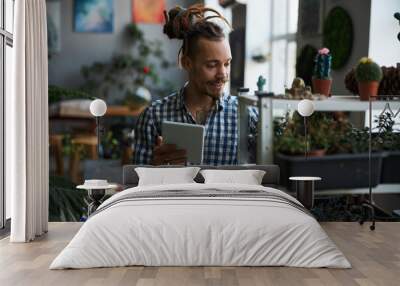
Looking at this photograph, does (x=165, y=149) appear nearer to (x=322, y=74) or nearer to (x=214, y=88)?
(x=214, y=88)

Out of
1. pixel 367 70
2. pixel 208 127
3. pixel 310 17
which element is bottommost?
pixel 208 127

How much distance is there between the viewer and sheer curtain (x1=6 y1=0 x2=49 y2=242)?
229 inches

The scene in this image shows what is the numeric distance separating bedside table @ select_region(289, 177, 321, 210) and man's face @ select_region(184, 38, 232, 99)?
4.05 feet

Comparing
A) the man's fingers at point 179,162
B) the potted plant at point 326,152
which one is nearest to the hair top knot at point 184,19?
the man's fingers at point 179,162

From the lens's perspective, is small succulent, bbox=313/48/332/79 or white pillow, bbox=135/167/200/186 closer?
white pillow, bbox=135/167/200/186

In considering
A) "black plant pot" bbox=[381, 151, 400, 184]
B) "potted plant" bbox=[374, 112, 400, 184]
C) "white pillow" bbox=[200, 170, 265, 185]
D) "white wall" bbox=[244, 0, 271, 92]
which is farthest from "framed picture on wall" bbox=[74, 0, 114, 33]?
"black plant pot" bbox=[381, 151, 400, 184]

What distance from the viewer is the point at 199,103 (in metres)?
7.05

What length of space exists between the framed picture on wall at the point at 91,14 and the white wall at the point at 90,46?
5 centimetres

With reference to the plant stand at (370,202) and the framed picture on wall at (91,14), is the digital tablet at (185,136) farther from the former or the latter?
the plant stand at (370,202)

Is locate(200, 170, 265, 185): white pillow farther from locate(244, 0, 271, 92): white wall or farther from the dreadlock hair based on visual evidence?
the dreadlock hair

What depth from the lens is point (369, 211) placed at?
24.0 feet

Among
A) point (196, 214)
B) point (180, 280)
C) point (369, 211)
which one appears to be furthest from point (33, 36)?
point (369, 211)

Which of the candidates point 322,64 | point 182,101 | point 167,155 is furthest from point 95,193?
point 322,64

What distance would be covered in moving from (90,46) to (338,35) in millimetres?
2542
